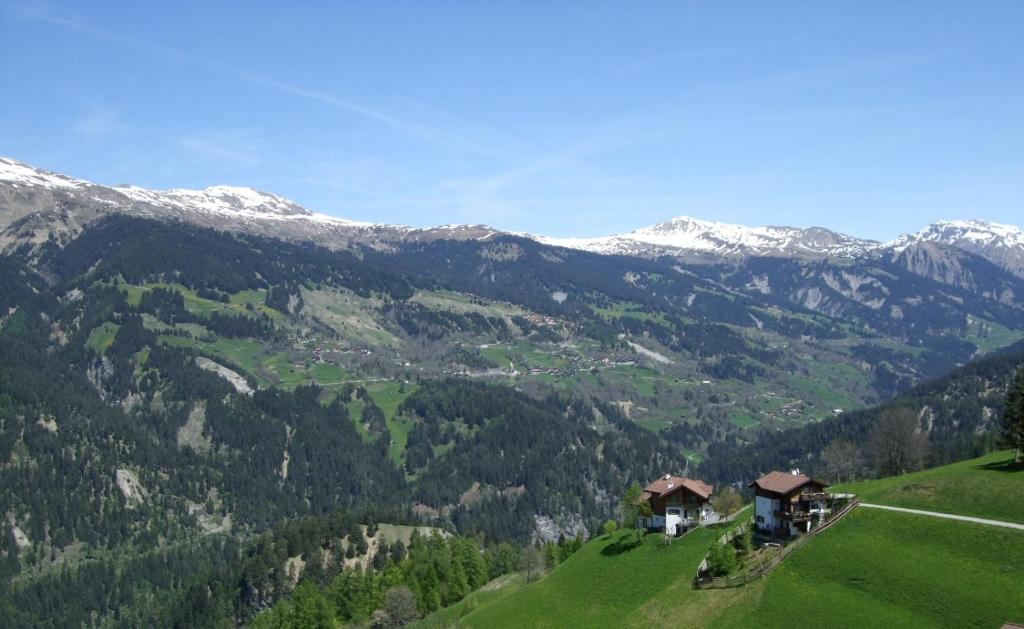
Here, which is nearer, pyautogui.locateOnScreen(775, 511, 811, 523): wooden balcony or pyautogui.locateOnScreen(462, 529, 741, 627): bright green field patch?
pyautogui.locateOnScreen(775, 511, 811, 523): wooden balcony

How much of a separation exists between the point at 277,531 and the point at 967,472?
148 meters

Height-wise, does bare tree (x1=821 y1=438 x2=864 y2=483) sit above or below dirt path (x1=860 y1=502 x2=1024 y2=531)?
below

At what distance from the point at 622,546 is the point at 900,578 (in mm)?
39108

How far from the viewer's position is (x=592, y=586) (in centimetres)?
9375

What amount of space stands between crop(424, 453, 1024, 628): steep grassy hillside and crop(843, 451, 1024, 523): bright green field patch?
11 cm

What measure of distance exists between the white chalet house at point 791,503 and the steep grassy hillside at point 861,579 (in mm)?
3988

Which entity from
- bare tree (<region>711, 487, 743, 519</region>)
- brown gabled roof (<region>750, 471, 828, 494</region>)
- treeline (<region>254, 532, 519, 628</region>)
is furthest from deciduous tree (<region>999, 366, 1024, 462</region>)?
treeline (<region>254, 532, 519, 628</region>)

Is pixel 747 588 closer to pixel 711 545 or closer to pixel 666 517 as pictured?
pixel 711 545

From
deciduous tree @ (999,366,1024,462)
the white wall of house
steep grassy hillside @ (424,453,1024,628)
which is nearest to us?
steep grassy hillside @ (424,453,1024,628)

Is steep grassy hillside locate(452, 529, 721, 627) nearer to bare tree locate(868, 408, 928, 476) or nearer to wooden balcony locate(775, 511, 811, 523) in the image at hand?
wooden balcony locate(775, 511, 811, 523)

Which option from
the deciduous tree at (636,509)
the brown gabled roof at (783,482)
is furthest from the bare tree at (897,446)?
the brown gabled roof at (783,482)

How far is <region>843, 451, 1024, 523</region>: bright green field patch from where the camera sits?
7788 centimetres

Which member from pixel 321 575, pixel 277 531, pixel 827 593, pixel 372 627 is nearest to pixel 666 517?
pixel 827 593

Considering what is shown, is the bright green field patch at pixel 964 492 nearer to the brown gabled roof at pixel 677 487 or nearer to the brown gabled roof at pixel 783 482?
the brown gabled roof at pixel 783 482
